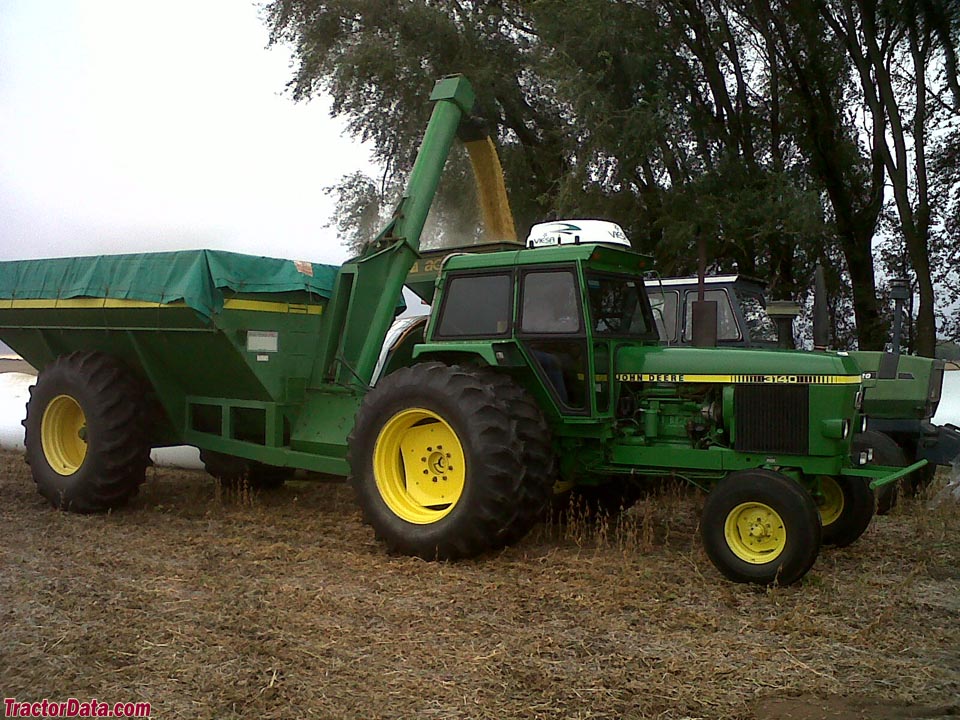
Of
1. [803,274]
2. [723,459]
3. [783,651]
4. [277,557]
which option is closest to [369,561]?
[277,557]

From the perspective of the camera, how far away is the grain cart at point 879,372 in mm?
8273

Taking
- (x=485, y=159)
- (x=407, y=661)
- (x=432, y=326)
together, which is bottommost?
(x=407, y=661)

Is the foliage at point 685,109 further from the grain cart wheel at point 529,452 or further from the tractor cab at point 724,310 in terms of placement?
the grain cart wheel at point 529,452

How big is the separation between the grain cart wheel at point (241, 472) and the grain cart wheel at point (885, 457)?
5.05 m

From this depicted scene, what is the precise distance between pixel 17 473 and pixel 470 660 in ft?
23.9

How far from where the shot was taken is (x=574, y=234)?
265 inches

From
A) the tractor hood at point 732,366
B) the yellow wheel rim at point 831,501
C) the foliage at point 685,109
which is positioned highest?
the foliage at point 685,109

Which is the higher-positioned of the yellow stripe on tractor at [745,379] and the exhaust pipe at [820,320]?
the exhaust pipe at [820,320]

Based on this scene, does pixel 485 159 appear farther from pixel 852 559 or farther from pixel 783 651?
pixel 783 651

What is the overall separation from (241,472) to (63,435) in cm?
153

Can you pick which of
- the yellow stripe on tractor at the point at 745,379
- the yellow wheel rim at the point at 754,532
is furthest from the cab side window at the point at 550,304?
the yellow wheel rim at the point at 754,532

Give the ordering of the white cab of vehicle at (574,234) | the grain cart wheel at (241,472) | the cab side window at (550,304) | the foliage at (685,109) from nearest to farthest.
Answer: the cab side window at (550,304) → the white cab of vehicle at (574,234) → the grain cart wheel at (241,472) → the foliage at (685,109)

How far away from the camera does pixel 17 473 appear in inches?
390

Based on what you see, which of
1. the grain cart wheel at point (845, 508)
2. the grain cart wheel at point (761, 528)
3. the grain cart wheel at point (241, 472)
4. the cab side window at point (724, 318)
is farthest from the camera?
the grain cart wheel at point (241, 472)
